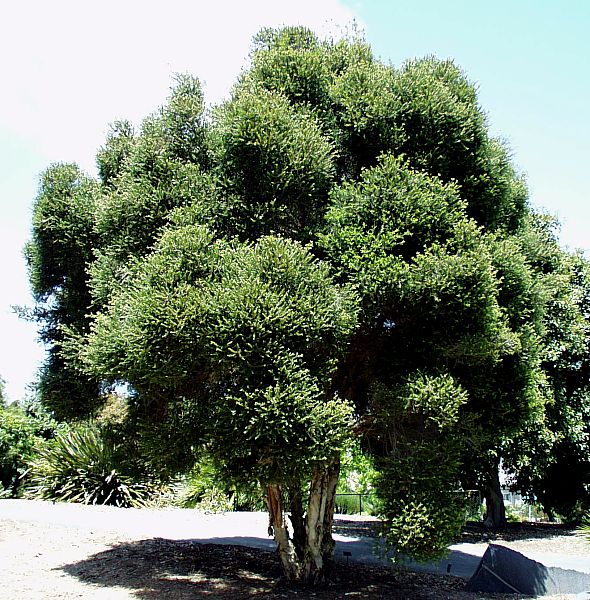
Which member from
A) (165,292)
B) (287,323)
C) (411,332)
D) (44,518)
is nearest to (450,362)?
(411,332)

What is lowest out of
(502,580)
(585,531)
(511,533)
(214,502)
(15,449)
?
(502,580)

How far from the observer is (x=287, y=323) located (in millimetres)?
7059

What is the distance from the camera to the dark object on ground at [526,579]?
9938 millimetres

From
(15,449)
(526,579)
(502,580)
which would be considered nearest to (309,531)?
(502,580)

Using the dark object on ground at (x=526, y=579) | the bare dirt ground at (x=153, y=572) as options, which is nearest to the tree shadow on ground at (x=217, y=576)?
the bare dirt ground at (x=153, y=572)

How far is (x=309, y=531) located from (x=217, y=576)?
1738 mm

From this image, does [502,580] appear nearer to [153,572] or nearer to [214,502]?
[153,572]

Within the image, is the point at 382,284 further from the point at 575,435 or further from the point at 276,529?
the point at 575,435

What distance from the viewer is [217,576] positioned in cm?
956

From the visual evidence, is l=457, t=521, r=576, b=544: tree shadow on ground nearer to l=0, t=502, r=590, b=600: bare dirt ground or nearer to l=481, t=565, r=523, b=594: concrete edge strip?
l=481, t=565, r=523, b=594: concrete edge strip

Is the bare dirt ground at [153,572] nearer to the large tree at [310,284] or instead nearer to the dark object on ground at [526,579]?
the dark object on ground at [526,579]

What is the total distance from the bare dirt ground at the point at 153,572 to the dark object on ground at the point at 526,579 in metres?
0.39

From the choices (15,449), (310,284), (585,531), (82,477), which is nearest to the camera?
(310,284)

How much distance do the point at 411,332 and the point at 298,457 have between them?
8.81ft
